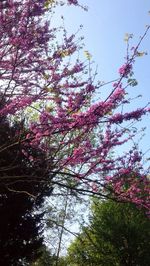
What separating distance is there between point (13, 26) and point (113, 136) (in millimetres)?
2860

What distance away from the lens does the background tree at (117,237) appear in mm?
15711

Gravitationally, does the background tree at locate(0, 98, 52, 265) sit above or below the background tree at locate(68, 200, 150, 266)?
below

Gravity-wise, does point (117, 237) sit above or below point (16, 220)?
above

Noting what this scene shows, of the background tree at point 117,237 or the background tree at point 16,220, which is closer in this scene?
the background tree at point 16,220

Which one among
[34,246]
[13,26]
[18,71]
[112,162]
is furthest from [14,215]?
[13,26]

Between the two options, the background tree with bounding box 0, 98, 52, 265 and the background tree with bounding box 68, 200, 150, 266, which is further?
the background tree with bounding box 68, 200, 150, 266

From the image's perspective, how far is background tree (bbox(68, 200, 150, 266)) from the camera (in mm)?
15711

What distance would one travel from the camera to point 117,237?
16.0m

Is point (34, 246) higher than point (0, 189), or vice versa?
point (0, 189)

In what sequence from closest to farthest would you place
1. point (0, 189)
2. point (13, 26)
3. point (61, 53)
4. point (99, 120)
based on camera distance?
point (99, 120), point (13, 26), point (61, 53), point (0, 189)

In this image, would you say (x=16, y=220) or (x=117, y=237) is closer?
(x=16, y=220)

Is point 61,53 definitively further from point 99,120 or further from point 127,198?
point 127,198

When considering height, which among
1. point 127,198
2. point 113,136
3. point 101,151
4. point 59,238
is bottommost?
point 127,198

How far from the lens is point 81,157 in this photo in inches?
240
